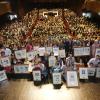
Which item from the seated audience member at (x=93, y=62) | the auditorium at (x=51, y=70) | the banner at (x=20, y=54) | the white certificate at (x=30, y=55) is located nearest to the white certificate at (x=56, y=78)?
the auditorium at (x=51, y=70)

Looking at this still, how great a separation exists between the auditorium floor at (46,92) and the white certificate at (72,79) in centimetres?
21

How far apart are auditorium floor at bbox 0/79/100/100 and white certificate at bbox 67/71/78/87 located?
209 millimetres

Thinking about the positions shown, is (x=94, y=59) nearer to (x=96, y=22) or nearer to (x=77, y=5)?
(x=96, y=22)

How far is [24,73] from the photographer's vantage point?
33.3ft

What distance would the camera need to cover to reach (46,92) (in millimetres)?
9008

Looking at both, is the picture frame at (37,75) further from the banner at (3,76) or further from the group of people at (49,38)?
the banner at (3,76)

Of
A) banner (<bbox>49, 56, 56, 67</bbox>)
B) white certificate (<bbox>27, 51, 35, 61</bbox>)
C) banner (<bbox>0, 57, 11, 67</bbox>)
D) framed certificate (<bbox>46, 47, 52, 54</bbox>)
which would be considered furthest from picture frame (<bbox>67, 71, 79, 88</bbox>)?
banner (<bbox>0, 57, 11, 67</bbox>)

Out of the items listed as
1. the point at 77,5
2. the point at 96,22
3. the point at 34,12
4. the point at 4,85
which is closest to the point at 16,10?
the point at 34,12

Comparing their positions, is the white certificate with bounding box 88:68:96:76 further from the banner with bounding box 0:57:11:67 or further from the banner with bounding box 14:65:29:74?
the banner with bounding box 0:57:11:67

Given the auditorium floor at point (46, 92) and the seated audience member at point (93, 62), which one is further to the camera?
the seated audience member at point (93, 62)

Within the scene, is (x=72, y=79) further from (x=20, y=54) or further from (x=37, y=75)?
(x=20, y=54)

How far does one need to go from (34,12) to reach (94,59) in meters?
14.8

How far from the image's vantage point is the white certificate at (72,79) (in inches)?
361

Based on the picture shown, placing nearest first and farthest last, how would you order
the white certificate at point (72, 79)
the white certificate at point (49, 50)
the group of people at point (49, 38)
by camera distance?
the white certificate at point (72, 79)
the group of people at point (49, 38)
the white certificate at point (49, 50)
